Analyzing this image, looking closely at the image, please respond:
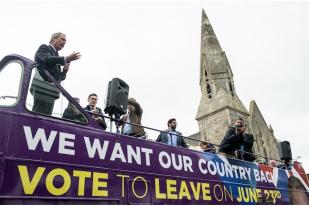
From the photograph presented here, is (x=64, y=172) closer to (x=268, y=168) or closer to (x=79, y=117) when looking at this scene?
(x=79, y=117)

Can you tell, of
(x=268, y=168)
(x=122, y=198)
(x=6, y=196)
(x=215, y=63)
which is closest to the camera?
(x=6, y=196)

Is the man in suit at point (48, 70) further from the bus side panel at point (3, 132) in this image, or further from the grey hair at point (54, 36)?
the bus side panel at point (3, 132)

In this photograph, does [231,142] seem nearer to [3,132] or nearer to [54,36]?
[54,36]

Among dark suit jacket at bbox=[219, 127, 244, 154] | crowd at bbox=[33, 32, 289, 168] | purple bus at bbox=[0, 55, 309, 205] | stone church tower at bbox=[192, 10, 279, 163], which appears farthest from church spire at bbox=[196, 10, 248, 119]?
purple bus at bbox=[0, 55, 309, 205]

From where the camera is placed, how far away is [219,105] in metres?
28.3

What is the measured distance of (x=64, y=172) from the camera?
3518 mm

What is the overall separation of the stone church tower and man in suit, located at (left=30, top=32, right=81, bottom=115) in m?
23.5

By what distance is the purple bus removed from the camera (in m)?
3.21

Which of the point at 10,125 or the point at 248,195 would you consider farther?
the point at 248,195

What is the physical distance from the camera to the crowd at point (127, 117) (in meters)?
4.04

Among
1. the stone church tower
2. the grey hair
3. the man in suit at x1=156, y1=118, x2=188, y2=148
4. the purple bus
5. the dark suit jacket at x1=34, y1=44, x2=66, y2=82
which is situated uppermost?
the stone church tower

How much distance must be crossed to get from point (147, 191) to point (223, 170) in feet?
7.38

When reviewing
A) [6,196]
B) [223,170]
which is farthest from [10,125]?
[223,170]

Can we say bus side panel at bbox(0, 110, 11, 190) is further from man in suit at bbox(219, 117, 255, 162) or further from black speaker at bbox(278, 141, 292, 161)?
black speaker at bbox(278, 141, 292, 161)
